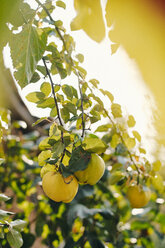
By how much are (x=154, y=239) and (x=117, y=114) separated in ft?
4.57

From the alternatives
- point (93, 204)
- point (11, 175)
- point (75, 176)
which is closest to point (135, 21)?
point (75, 176)

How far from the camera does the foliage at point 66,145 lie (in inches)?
21.7

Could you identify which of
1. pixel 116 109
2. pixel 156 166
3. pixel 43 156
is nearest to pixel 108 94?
pixel 116 109

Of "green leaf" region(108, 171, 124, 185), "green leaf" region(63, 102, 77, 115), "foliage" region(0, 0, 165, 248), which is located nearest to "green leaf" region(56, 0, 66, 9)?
"foliage" region(0, 0, 165, 248)

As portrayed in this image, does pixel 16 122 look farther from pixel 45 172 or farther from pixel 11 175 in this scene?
pixel 45 172

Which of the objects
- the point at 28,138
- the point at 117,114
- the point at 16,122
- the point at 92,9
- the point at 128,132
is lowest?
the point at 28,138

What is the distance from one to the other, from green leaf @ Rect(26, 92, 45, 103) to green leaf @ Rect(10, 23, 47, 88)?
7.1 inches

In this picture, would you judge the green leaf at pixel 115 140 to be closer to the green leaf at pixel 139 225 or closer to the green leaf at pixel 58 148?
the green leaf at pixel 58 148

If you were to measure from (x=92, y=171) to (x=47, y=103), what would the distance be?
215mm

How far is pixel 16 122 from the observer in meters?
1.88

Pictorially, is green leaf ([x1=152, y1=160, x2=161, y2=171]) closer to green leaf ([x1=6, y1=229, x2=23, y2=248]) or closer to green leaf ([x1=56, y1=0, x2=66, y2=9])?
green leaf ([x1=6, y1=229, x2=23, y2=248])

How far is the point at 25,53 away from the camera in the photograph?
0.48 metres

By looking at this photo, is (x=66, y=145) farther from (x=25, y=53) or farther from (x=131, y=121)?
(x=131, y=121)

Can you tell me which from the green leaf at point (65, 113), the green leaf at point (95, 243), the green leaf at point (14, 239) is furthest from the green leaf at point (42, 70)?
the green leaf at point (95, 243)
